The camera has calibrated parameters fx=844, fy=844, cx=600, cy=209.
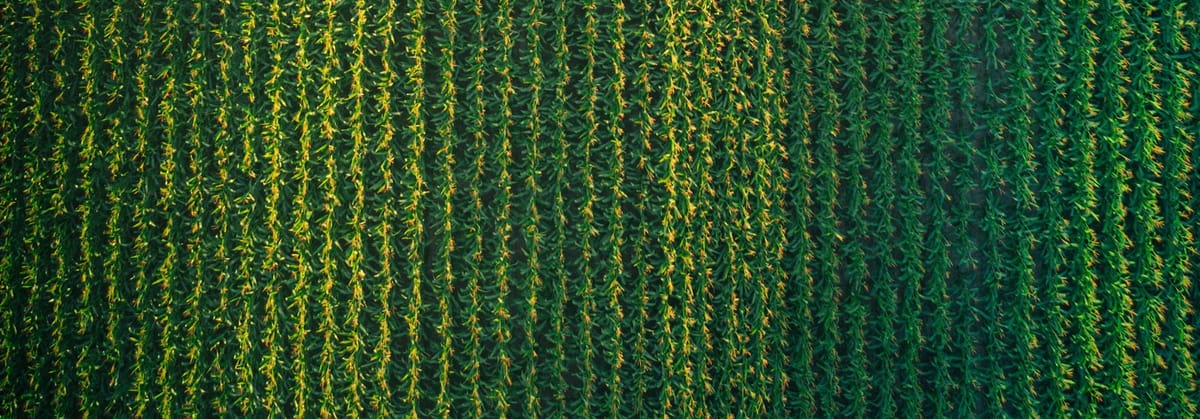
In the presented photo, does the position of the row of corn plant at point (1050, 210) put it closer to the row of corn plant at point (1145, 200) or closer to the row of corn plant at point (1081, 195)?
the row of corn plant at point (1081, 195)

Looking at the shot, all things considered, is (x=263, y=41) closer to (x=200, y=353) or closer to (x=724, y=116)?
(x=200, y=353)

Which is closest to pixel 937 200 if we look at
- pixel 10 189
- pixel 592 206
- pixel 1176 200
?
pixel 1176 200

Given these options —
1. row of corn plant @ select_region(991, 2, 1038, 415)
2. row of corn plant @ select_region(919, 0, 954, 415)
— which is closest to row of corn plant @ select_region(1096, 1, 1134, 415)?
row of corn plant @ select_region(991, 2, 1038, 415)

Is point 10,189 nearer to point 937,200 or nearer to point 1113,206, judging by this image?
point 937,200

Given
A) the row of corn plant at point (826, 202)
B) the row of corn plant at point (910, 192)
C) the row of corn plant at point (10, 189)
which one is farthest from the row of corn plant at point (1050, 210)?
the row of corn plant at point (10, 189)

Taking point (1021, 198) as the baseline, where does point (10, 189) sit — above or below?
above

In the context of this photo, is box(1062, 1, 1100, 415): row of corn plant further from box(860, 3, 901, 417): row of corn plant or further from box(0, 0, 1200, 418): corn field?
Result: box(860, 3, 901, 417): row of corn plant

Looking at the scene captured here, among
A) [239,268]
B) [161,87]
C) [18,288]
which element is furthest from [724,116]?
[18,288]

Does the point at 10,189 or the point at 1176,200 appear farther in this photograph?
the point at 1176,200
